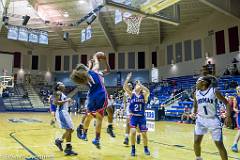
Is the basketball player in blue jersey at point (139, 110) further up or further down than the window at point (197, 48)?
further down

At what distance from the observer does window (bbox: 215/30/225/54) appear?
24156 millimetres

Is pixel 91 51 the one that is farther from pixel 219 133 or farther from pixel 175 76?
pixel 219 133

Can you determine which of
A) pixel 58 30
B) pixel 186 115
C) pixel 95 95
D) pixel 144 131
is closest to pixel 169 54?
pixel 58 30

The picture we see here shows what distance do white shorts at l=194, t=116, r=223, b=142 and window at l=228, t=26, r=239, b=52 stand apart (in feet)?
67.2

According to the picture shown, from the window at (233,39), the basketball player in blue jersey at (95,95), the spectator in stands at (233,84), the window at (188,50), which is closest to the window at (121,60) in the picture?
the window at (188,50)

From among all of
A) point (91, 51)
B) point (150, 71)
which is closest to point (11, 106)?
point (91, 51)

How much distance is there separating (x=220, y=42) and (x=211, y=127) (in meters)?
21.9

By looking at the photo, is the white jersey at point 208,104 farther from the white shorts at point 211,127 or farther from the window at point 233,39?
the window at point 233,39

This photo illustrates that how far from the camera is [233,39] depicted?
23234 mm

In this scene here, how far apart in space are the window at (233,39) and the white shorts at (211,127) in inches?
806

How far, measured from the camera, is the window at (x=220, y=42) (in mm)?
24156

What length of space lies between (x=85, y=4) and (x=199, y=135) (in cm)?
2160

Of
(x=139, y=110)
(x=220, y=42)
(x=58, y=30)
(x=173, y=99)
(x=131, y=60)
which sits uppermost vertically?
(x=58, y=30)

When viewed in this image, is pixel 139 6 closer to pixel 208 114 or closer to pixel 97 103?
pixel 97 103
